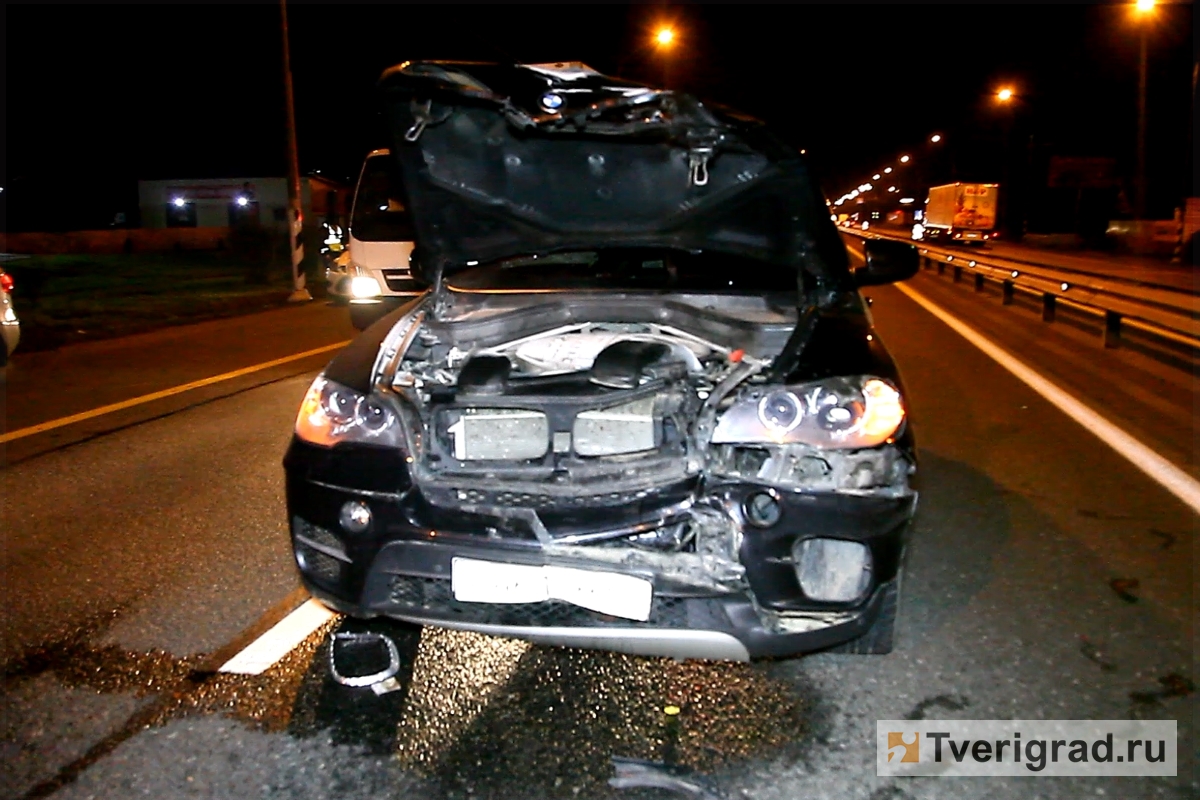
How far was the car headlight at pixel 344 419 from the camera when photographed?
3.65 metres

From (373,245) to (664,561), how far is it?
9845 millimetres

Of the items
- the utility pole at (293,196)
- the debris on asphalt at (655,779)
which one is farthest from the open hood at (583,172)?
the utility pole at (293,196)

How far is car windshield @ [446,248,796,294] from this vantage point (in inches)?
195

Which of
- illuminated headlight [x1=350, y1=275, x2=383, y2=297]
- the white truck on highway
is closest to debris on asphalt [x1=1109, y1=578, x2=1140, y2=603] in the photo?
illuminated headlight [x1=350, y1=275, x2=383, y2=297]

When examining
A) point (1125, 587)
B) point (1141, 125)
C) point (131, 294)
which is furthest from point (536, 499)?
point (1141, 125)

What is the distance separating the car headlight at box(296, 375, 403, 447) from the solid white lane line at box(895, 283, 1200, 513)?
4530 mm

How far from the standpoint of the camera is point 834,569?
3.50 meters

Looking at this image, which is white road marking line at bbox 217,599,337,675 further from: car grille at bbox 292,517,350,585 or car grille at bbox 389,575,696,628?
car grille at bbox 389,575,696,628

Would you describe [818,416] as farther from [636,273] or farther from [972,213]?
[972,213]

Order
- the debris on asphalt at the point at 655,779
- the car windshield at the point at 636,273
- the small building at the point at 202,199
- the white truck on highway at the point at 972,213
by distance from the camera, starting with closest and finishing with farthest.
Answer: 1. the debris on asphalt at the point at 655,779
2. the car windshield at the point at 636,273
3. the white truck on highway at the point at 972,213
4. the small building at the point at 202,199

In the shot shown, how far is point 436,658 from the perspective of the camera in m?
4.10

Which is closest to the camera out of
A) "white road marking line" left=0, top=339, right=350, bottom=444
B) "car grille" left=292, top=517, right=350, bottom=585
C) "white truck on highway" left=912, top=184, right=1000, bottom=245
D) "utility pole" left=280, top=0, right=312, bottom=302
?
"car grille" left=292, top=517, right=350, bottom=585

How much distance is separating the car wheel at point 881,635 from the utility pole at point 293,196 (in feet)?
62.5

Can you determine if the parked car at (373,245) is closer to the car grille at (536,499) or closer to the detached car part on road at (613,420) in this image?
the detached car part on road at (613,420)
